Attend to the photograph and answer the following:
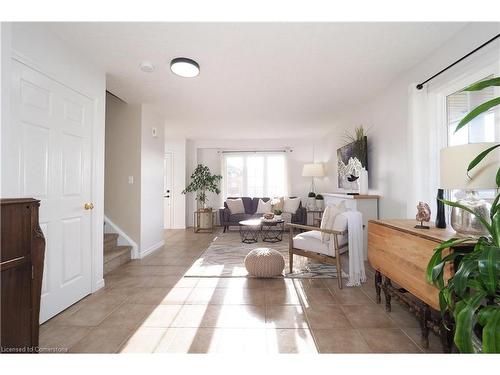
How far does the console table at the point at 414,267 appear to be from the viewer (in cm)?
145

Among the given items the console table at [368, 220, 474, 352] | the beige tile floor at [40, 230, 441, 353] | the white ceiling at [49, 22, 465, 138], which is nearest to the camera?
the console table at [368, 220, 474, 352]

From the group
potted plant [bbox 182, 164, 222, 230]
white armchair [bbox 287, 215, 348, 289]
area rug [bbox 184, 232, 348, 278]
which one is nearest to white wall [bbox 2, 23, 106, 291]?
area rug [bbox 184, 232, 348, 278]

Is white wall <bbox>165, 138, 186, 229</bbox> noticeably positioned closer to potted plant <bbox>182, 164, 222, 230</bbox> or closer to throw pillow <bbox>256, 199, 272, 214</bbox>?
potted plant <bbox>182, 164, 222, 230</bbox>

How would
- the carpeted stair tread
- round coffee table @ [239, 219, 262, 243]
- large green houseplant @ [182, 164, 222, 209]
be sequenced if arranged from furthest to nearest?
1. large green houseplant @ [182, 164, 222, 209]
2. round coffee table @ [239, 219, 262, 243]
3. the carpeted stair tread

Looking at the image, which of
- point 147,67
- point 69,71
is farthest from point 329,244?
point 69,71

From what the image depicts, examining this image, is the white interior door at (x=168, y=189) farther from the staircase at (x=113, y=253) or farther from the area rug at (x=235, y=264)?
the staircase at (x=113, y=253)

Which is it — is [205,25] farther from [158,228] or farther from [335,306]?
[158,228]

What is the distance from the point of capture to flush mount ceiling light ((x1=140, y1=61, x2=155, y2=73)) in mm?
2442

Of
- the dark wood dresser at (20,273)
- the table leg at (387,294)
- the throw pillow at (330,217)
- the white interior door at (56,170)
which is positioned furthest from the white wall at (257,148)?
the dark wood dresser at (20,273)

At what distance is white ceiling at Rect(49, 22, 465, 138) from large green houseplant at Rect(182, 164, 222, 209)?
2.46 metres

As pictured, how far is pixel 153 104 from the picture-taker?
3.70 metres

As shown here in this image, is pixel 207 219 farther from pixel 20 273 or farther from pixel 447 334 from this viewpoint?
pixel 447 334
